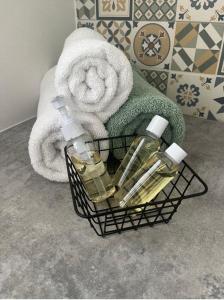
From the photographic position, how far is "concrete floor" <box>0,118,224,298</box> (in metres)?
0.33

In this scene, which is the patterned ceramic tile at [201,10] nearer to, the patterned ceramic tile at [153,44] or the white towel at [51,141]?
the patterned ceramic tile at [153,44]

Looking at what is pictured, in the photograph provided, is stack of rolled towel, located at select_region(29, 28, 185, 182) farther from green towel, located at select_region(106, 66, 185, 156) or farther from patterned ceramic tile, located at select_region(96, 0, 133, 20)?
patterned ceramic tile, located at select_region(96, 0, 133, 20)

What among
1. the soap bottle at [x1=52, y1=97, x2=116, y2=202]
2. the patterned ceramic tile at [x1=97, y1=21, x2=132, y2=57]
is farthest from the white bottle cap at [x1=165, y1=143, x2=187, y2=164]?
the patterned ceramic tile at [x1=97, y1=21, x2=132, y2=57]

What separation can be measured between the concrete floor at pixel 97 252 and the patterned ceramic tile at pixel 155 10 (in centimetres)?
46

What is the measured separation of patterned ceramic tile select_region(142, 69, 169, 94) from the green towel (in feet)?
0.93

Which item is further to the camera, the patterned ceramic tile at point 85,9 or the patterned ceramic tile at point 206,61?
the patterned ceramic tile at point 85,9

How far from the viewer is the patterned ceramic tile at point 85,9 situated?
2.66ft

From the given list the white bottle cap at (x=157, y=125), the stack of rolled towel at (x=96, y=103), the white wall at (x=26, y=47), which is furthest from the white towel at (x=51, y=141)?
the white wall at (x=26, y=47)

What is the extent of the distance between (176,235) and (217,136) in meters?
0.37

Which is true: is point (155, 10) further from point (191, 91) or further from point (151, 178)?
point (151, 178)

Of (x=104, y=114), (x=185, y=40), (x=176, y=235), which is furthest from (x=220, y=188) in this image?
(x=185, y=40)

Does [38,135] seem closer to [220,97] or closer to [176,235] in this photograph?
[176,235]

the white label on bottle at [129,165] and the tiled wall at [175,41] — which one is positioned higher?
the tiled wall at [175,41]

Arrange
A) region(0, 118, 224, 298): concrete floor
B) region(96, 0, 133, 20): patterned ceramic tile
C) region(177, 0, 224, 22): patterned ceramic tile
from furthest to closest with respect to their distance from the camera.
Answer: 1. region(96, 0, 133, 20): patterned ceramic tile
2. region(177, 0, 224, 22): patterned ceramic tile
3. region(0, 118, 224, 298): concrete floor
